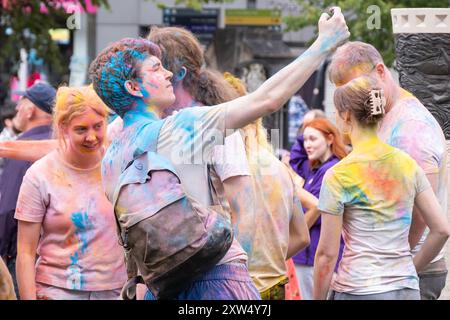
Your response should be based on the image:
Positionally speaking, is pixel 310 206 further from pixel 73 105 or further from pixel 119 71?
pixel 119 71

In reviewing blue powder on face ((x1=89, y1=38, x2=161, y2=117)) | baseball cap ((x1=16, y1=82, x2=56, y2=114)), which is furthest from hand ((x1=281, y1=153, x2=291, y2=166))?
blue powder on face ((x1=89, y1=38, x2=161, y2=117))

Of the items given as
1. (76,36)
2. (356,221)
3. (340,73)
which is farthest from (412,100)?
(76,36)

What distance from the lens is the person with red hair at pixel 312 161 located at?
→ 8.09 meters

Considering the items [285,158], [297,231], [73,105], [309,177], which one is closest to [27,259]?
[73,105]

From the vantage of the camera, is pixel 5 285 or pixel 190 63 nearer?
pixel 5 285

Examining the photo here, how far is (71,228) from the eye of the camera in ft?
18.2

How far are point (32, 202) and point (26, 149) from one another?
0.87 metres

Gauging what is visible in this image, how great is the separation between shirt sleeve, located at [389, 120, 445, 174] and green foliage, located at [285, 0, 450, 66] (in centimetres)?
766

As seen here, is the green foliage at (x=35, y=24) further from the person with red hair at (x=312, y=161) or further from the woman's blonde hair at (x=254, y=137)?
the woman's blonde hair at (x=254, y=137)

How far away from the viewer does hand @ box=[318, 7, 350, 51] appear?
3.97 meters

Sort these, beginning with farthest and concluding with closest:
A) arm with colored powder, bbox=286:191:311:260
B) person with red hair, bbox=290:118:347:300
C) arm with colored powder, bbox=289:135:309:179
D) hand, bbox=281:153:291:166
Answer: hand, bbox=281:153:291:166
arm with colored powder, bbox=289:135:309:179
person with red hair, bbox=290:118:347:300
arm with colored powder, bbox=286:191:311:260

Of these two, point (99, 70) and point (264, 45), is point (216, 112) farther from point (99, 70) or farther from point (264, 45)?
point (264, 45)

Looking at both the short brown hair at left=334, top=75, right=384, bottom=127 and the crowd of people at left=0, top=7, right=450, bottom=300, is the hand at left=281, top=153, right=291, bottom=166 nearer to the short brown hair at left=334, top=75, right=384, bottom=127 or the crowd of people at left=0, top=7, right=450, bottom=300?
the crowd of people at left=0, top=7, right=450, bottom=300
